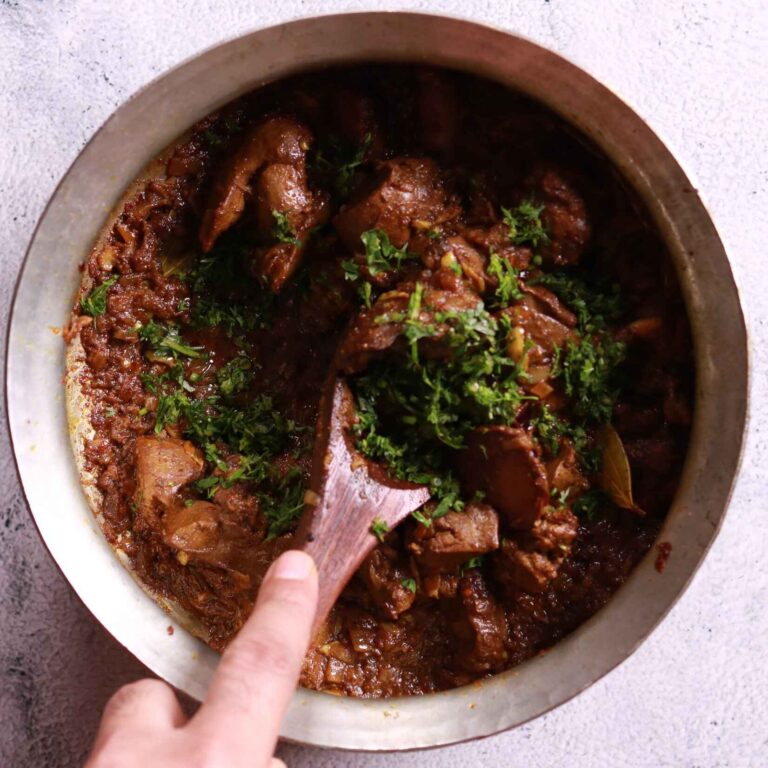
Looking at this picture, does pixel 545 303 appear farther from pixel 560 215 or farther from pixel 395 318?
pixel 395 318

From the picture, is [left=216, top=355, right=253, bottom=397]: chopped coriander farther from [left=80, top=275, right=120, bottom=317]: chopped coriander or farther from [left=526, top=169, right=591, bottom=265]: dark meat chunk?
[left=526, top=169, right=591, bottom=265]: dark meat chunk

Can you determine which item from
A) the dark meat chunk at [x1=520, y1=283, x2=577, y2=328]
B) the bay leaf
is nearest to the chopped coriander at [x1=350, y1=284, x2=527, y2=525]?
the dark meat chunk at [x1=520, y1=283, x2=577, y2=328]

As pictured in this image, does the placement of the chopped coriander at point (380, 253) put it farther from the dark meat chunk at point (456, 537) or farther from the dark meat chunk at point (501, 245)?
the dark meat chunk at point (456, 537)

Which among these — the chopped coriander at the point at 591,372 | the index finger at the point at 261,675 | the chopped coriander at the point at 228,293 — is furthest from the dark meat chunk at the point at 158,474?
the chopped coriander at the point at 591,372

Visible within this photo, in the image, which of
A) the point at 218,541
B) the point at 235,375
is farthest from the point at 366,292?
the point at 218,541

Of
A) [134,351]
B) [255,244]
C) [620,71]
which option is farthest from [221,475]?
[620,71]

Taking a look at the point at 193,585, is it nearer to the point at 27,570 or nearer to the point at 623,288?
the point at 27,570
